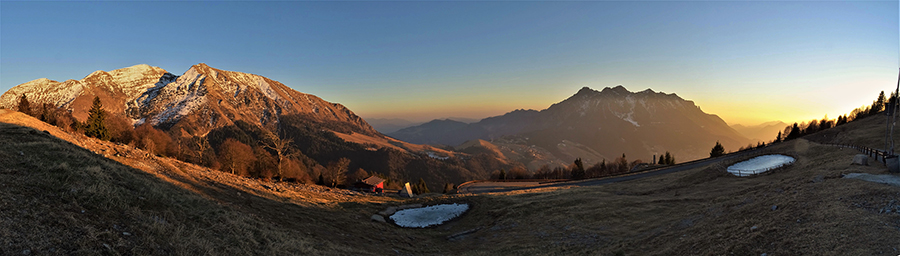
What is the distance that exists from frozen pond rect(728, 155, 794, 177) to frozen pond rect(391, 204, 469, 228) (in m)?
30.2

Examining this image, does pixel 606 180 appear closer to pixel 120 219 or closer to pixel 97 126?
pixel 120 219

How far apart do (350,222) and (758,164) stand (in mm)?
47139

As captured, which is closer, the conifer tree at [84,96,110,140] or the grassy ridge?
the grassy ridge

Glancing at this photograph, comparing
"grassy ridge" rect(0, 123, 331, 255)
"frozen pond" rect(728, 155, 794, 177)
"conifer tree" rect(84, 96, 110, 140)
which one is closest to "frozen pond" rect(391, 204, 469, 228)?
"grassy ridge" rect(0, 123, 331, 255)

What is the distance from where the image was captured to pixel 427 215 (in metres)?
29.9

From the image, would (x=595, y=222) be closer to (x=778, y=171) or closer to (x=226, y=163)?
(x=778, y=171)

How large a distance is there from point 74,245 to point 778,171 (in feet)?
156

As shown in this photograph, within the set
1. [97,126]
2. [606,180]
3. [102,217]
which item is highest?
[97,126]

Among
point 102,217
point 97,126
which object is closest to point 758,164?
point 102,217

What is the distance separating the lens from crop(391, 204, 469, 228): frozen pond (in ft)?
89.7

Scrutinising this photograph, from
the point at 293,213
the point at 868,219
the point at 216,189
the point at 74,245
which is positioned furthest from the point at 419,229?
the point at 868,219

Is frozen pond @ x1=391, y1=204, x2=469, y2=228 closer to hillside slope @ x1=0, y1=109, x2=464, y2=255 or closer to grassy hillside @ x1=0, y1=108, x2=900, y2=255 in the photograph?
grassy hillside @ x1=0, y1=108, x2=900, y2=255

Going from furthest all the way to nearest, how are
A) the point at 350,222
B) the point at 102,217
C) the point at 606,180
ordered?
the point at 606,180 → the point at 350,222 → the point at 102,217

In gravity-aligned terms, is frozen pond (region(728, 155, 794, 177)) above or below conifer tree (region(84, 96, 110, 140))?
below
